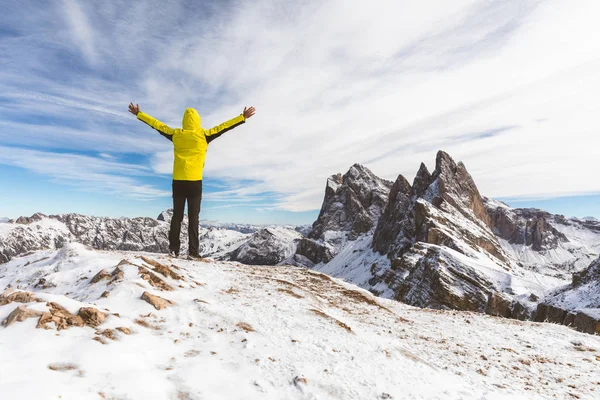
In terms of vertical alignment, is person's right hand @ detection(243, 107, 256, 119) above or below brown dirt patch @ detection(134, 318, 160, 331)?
above

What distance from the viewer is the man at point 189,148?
11.4 metres

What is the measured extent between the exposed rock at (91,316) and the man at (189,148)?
6210 mm

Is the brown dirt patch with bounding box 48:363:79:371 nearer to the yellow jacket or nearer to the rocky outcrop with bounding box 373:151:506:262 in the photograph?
the yellow jacket

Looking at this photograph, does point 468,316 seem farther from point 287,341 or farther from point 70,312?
point 70,312

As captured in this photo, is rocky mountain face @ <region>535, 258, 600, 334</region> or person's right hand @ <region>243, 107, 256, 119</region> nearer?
person's right hand @ <region>243, 107, 256, 119</region>

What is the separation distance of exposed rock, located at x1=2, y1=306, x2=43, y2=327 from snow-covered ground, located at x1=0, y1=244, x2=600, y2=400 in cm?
11

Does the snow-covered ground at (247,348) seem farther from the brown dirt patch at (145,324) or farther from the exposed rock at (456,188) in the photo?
the exposed rock at (456,188)

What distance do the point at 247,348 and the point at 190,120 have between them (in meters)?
8.07

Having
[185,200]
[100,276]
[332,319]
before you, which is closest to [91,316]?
[100,276]

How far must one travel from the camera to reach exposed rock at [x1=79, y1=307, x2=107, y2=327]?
239 inches

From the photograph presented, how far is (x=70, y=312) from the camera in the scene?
20.1 feet

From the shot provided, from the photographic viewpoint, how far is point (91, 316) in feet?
20.2

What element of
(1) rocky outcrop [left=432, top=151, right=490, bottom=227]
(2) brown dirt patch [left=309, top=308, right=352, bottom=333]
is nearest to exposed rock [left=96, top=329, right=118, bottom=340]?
(2) brown dirt patch [left=309, top=308, right=352, bottom=333]

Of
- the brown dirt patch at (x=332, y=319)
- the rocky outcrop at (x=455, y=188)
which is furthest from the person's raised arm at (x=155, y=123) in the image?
the rocky outcrop at (x=455, y=188)
